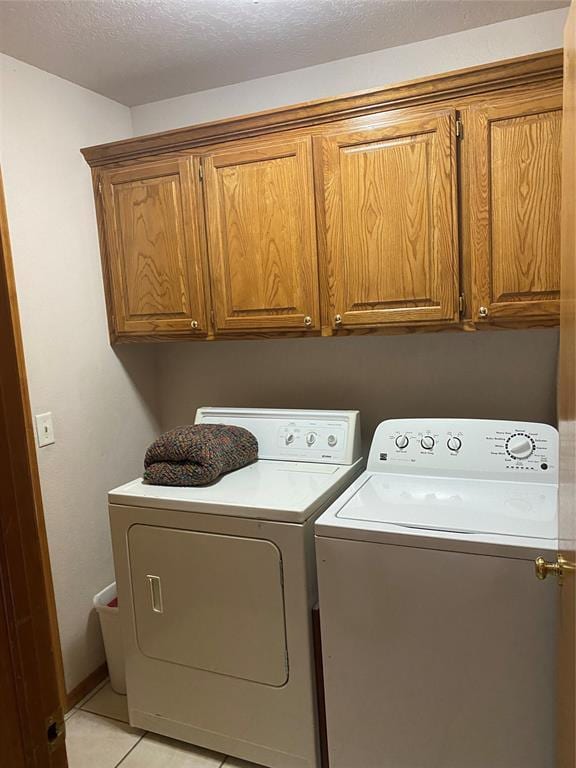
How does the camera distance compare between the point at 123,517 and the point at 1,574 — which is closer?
the point at 1,574

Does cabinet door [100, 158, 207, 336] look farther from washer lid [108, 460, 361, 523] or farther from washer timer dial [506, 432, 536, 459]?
washer timer dial [506, 432, 536, 459]

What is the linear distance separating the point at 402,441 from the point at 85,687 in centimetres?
162

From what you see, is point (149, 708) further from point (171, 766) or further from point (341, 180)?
point (341, 180)

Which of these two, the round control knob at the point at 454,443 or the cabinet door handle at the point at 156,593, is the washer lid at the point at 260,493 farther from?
the round control knob at the point at 454,443

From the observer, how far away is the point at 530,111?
1663 mm

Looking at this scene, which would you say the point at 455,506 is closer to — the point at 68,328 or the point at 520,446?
the point at 520,446

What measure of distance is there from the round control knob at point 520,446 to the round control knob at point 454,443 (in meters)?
0.15

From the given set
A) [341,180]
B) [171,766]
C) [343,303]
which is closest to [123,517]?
[171,766]

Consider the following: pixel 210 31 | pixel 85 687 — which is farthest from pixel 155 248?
pixel 85 687

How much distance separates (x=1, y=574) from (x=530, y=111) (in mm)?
1784

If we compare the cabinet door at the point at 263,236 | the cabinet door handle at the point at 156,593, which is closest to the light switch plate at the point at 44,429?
the cabinet door handle at the point at 156,593

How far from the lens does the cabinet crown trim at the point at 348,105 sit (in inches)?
65.0

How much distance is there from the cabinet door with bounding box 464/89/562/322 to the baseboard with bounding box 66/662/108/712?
2.08m

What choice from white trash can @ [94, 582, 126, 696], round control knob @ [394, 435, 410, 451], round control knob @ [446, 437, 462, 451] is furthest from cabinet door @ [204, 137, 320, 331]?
white trash can @ [94, 582, 126, 696]
